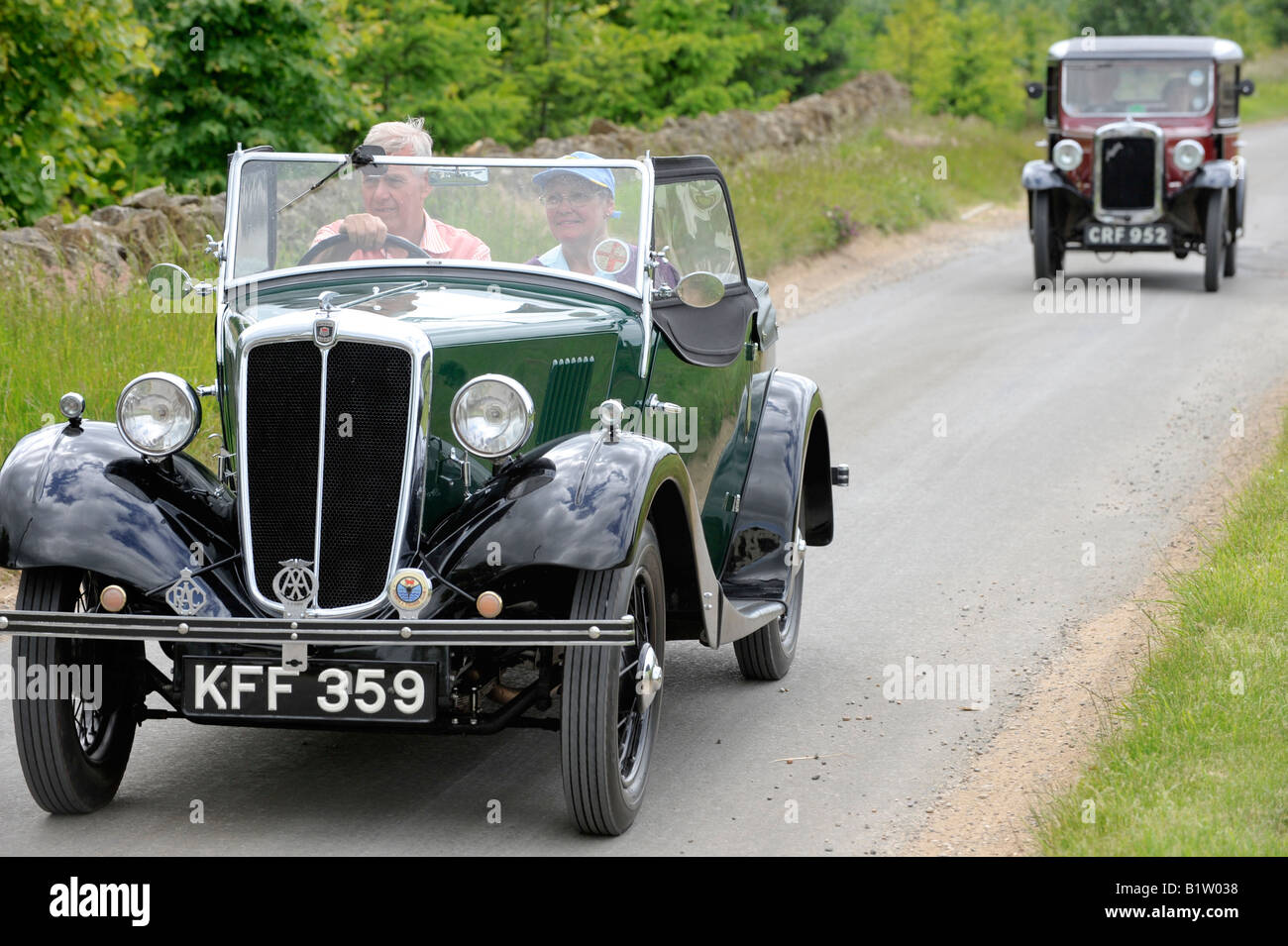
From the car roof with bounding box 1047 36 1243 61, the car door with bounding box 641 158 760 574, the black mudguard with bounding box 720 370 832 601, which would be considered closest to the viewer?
the car door with bounding box 641 158 760 574

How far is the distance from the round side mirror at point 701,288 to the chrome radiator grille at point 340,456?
111 centimetres

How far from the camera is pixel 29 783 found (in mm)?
4461

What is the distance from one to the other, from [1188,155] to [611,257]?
12.4 m

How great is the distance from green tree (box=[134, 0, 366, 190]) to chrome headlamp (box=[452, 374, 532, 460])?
10.6m

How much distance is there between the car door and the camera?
541 centimetres

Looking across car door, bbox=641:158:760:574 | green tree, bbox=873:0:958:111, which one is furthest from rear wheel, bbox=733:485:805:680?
green tree, bbox=873:0:958:111

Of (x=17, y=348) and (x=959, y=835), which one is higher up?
(x=17, y=348)

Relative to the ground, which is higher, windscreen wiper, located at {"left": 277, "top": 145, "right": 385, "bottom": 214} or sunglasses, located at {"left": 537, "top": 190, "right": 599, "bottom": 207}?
windscreen wiper, located at {"left": 277, "top": 145, "right": 385, "bottom": 214}

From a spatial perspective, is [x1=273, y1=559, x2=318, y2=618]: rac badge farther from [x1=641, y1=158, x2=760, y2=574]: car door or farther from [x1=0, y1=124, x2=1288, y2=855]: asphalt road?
[x1=641, y1=158, x2=760, y2=574]: car door

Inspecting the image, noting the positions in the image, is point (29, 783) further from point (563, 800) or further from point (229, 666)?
point (563, 800)

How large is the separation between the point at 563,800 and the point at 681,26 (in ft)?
74.6

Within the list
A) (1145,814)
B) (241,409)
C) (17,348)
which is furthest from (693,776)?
(17,348)

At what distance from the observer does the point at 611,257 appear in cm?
534

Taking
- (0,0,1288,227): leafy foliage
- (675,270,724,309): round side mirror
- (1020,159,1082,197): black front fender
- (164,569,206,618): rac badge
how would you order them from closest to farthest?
(164,569,206,618): rac badge
(675,270,724,309): round side mirror
(0,0,1288,227): leafy foliage
(1020,159,1082,197): black front fender
